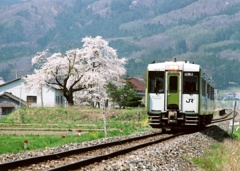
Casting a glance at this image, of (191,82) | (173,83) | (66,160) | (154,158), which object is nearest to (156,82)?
(173,83)

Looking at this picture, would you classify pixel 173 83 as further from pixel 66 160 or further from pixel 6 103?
pixel 6 103

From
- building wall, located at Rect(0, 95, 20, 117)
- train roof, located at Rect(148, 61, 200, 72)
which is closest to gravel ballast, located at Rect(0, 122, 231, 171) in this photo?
train roof, located at Rect(148, 61, 200, 72)

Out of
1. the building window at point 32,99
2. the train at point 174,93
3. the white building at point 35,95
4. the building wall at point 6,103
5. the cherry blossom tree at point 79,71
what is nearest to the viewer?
the train at point 174,93

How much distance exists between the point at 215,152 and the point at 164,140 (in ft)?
9.28

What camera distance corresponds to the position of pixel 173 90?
2486cm

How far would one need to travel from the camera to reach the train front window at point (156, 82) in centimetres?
2495

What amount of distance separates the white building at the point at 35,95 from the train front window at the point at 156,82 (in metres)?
52.0

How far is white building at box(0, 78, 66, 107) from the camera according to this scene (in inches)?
3164

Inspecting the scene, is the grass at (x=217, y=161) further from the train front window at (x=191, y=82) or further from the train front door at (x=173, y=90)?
the train front window at (x=191, y=82)

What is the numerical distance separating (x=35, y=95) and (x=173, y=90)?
199 feet

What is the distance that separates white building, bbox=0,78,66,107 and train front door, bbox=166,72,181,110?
52.3m

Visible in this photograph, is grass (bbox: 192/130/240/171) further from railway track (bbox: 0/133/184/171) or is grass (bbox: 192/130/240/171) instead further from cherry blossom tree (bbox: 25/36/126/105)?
cherry blossom tree (bbox: 25/36/126/105)

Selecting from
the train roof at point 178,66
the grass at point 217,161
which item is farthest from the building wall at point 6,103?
the grass at point 217,161

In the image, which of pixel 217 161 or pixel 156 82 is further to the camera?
pixel 156 82
